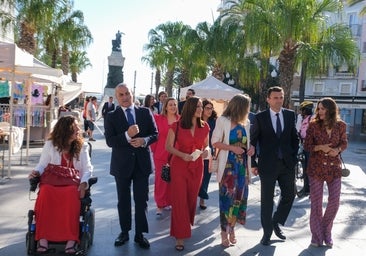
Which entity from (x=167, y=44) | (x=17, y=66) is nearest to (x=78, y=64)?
(x=167, y=44)

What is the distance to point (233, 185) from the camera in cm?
549

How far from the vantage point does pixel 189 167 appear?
17.8ft

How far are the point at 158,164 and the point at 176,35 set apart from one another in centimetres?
3152

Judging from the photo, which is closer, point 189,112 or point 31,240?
point 31,240

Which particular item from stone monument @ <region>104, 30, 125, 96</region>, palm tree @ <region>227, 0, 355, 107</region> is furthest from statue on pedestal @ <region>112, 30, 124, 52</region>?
palm tree @ <region>227, 0, 355, 107</region>

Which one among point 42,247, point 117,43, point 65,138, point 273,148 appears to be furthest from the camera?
point 117,43

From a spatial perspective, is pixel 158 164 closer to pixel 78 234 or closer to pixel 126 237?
pixel 126 237

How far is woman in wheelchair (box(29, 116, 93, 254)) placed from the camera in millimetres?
4664

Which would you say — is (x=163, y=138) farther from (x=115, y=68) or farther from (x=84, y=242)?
(x=115, y=68)

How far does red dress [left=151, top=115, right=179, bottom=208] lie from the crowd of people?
1548 millimetres

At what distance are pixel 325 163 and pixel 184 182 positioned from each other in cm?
173

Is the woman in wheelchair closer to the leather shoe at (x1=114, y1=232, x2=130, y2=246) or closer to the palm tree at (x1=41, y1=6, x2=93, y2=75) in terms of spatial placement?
the leather shoe at (x1=114, y1=232, x2=130, y2=246)

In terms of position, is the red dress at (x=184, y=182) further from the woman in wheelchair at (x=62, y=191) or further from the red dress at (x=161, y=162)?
the red dress at (x=161, y=162)

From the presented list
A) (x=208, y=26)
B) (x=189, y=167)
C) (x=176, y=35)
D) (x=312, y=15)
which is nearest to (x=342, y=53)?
(x=312, y=15)
